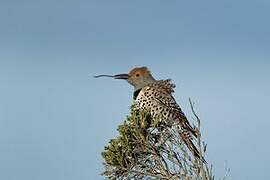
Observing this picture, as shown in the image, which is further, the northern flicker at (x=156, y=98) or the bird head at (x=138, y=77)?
the bird head at (x=138, y=77)

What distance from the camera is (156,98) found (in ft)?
37.0

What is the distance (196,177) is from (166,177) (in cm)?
49

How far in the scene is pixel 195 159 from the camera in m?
7.93

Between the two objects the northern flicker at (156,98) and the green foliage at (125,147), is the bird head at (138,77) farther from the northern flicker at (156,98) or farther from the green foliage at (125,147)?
the green foliage at (125,147)

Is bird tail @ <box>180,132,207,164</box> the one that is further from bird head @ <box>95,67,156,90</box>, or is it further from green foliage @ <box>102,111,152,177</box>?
bird head @ <box>95,67,156,90</box>

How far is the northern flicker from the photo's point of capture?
414 inches

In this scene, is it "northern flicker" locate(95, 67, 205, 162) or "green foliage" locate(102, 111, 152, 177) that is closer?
"green foliage" locate(102, 111, 152, 177)

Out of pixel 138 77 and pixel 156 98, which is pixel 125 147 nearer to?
pixel 156 98

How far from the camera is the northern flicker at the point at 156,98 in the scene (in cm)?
1052

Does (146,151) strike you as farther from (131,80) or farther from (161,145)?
(131,80)

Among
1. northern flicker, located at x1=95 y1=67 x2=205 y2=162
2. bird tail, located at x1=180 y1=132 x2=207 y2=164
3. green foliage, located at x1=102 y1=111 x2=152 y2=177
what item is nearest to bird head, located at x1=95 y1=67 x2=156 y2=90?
northern flicker, located at x1=95 y1=67 x2=205 y2=162

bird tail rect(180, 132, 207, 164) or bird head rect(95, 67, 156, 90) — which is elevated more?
bird head rect(95, 67, 156, 90)

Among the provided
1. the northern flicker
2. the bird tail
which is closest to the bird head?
the northern flicker

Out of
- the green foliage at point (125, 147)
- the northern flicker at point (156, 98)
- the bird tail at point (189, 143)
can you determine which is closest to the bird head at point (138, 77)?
the northern flicker at point (156, 98)
